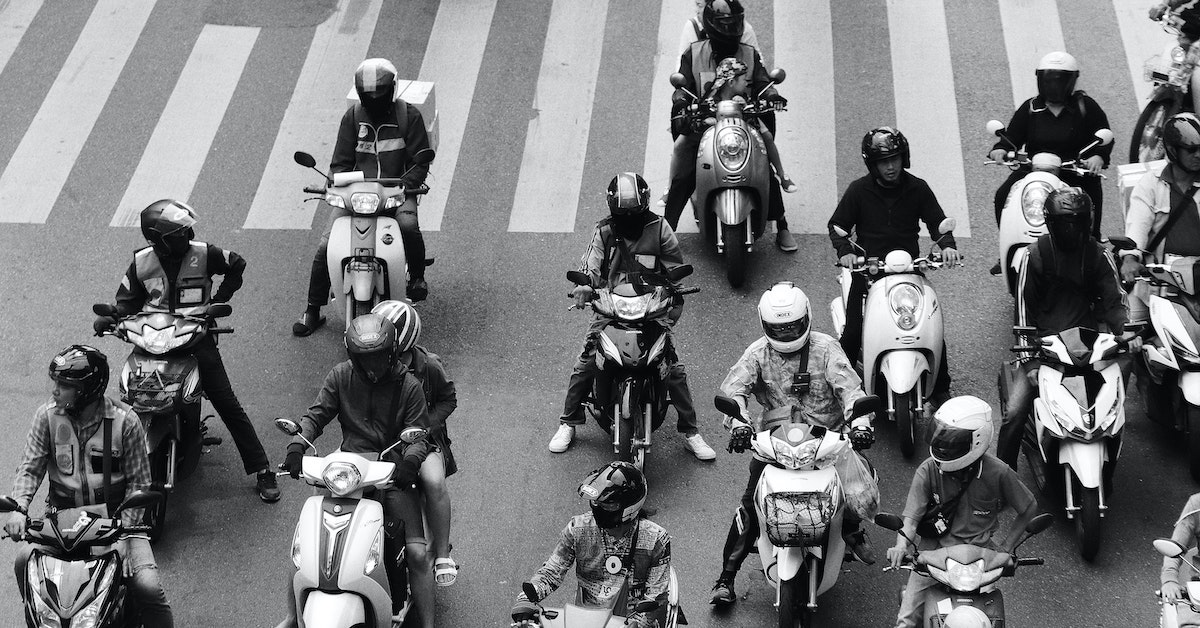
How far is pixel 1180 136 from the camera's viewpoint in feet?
38.3

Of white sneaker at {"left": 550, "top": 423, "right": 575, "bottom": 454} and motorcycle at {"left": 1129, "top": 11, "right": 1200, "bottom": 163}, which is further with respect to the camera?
motorcycle at {"left": 1129, "top": 11, "right": 1200, "bottom": 163}

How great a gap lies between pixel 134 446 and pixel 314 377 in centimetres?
314

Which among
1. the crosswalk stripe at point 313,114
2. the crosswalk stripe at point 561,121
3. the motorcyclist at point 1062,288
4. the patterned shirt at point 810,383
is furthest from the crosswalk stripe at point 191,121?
the motorcyclist at point 1062,288

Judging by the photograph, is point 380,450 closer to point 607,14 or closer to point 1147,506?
point 1147,506

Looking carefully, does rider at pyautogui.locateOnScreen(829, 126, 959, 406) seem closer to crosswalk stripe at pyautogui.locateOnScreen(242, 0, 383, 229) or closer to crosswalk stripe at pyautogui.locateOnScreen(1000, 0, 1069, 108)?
crosswalk stripe at pyautogui.locateOnScreen(1000, 0, 1069, 108)

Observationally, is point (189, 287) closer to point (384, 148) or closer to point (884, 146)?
point (384, 148)

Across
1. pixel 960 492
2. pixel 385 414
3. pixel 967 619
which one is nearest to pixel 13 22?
pixel 385 414

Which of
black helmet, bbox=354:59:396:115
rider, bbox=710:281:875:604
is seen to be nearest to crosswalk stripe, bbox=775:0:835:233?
black helmet, bbox=354:59:396:115

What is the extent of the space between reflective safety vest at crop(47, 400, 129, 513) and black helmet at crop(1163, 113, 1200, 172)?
25.0 ft

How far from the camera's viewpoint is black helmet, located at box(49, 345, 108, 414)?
996cm

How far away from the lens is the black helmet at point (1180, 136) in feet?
38.3

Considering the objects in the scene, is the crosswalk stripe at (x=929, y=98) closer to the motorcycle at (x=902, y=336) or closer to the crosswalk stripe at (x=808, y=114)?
the crosswalk stripe at (x=808, y=114)

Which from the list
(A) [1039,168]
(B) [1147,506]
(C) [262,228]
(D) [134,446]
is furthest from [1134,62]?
(D) [134,446]

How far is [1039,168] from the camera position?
42.3 feet
